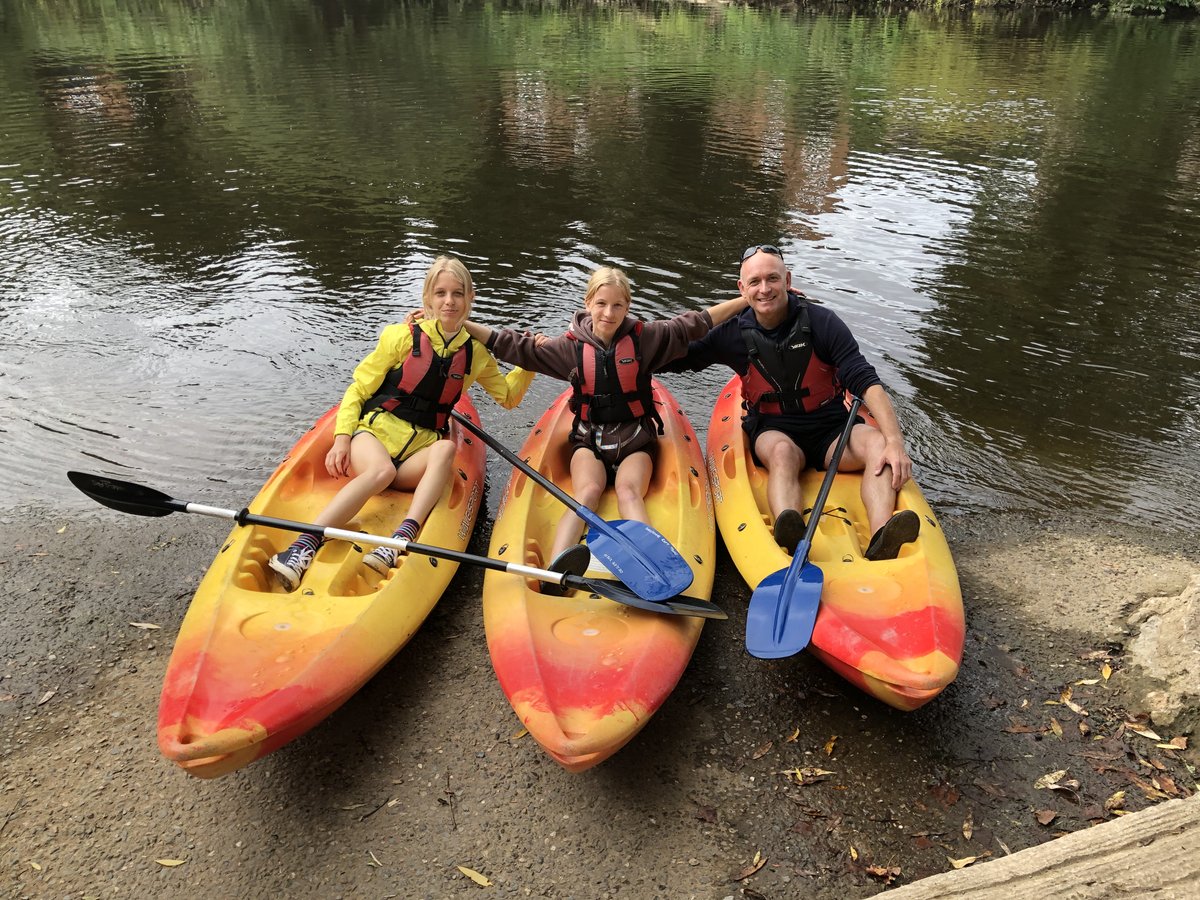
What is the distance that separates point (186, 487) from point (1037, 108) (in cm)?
1557

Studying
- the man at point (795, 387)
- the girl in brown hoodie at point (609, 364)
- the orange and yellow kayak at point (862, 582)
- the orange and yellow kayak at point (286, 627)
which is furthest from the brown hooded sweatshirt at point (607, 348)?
the orange and yellow kayak at point (286, 627)

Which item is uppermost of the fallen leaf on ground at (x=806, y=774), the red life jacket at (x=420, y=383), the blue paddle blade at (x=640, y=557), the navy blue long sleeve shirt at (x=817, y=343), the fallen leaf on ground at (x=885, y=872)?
the navy blue long sleeve shirt at (x=817, y=343)

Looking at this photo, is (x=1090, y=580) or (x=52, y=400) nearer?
(x=1090, y=580)

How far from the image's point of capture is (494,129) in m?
13.0

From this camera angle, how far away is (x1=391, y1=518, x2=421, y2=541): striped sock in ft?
10.9

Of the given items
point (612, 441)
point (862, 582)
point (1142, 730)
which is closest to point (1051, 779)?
point (1142, 730)

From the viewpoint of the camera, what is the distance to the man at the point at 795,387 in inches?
137

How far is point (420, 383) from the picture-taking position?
374 centimetres

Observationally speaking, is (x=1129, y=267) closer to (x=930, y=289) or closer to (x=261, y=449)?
(x=930, y=289)

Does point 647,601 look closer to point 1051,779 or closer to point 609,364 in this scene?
point 609,364

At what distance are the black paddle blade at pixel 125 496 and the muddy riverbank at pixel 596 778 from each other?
0.45 metres

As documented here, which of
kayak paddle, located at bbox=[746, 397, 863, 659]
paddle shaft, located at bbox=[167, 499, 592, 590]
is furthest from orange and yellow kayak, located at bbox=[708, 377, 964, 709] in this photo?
paddle shaft, located at bbox=[167, 499, 592, 590]

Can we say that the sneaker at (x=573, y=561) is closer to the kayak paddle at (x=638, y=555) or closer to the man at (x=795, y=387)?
the kayak paddle at (x=638, y=555)

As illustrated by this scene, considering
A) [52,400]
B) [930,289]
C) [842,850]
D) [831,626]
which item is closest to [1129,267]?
[930,289]
